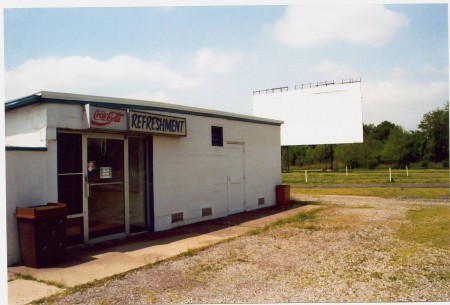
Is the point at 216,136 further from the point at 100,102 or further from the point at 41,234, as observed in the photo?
the point at 41,234

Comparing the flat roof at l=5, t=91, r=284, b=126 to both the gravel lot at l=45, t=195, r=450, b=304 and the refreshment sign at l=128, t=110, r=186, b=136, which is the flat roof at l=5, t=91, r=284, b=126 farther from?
the gravel lot at l=45, t=195, r=450, b=304

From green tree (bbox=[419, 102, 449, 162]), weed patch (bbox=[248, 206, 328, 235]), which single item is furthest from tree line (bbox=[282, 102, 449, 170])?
weed patch (bbox=[248, 206, 328, 235])

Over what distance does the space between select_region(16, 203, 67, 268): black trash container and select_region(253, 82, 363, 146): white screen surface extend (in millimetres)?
31662

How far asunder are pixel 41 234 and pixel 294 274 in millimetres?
4457

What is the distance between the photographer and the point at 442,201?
579 inches

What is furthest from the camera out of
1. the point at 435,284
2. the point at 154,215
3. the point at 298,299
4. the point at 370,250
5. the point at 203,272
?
the point at 154,215

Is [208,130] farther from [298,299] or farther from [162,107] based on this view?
[298,299]

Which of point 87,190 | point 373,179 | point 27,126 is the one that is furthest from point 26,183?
point 373,179

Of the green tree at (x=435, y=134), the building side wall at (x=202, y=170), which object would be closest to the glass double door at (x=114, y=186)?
the building side wall at (x=202, y=170)

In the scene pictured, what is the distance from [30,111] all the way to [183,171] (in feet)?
14.0

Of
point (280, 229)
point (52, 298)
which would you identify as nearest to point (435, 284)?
point (280, 229)

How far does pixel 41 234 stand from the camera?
6.30 meters

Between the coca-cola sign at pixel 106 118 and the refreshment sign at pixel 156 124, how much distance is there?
7.2 inches

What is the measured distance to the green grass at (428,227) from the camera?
790 centimetres
